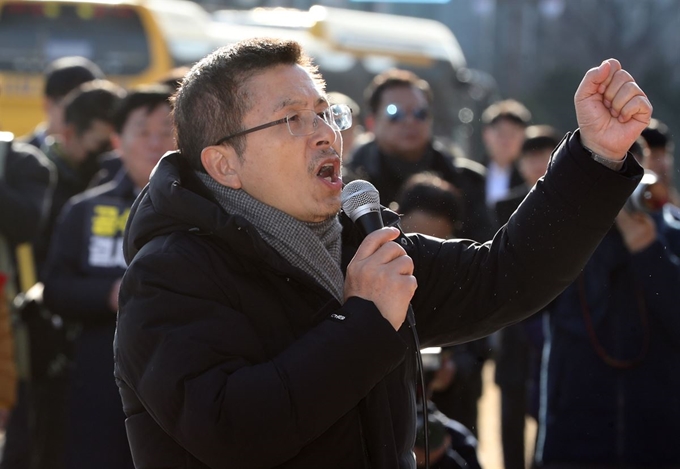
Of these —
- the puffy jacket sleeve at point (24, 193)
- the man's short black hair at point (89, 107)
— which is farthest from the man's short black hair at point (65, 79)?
the puffy jacket sleeve at point (24, 193)

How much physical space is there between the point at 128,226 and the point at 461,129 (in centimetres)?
1111

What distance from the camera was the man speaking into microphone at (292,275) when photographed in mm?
2225

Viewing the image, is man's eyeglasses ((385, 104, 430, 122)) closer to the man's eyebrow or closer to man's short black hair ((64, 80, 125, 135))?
man's short black hair ((64, 80, 125, 135))

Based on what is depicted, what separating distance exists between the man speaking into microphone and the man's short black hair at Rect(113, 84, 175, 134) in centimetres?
229

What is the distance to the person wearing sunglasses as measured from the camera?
18.6 feet

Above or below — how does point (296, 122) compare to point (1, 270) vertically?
above

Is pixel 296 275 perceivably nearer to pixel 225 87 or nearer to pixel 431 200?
pixel 225 87

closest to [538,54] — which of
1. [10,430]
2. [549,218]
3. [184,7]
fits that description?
[184,7]

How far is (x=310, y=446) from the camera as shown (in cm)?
238

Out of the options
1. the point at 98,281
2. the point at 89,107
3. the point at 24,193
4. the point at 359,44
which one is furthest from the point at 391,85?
the point at 359,44

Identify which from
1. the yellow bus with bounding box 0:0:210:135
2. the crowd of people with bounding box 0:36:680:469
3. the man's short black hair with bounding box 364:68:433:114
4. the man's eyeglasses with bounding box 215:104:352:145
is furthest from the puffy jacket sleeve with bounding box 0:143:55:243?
the yellow bus with bounding box 0:0:210:135

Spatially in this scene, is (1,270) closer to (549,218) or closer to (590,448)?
(590,448)

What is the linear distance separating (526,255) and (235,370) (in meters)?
0.74

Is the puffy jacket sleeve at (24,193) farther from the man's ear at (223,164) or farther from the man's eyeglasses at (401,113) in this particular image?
the man's ear at (223,164)
